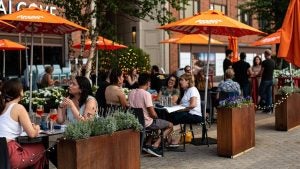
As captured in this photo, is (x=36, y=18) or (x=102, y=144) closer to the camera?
(x=102, y=144)

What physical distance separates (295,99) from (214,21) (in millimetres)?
3301

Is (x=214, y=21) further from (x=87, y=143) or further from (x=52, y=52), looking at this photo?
(x=52, y=52)

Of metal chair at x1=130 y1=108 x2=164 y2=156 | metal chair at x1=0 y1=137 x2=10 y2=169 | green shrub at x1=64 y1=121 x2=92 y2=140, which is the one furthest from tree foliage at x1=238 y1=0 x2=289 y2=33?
metal chair at x1=0 y1=137 x2=10 y2=169

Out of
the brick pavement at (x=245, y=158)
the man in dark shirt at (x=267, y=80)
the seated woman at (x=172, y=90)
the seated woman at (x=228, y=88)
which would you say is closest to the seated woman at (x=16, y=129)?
the brick pavement at (x=245, y=158)

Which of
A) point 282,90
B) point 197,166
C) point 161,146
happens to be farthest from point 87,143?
point 282,90

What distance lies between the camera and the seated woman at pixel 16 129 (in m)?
5.26

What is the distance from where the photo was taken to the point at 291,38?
773 cm

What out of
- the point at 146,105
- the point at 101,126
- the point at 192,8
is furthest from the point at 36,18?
the point at 192,8

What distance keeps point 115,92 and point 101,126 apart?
314 centimetres

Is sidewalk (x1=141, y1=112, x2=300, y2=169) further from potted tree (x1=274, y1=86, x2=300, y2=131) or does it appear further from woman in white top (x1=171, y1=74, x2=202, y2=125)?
potted tree (x1=274, y1=86, x2=300, y2=131)

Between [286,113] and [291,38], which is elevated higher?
[291,38]

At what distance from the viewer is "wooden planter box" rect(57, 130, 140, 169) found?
5004 mm

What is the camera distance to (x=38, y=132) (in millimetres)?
5457

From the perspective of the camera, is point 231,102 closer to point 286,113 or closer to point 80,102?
point 80,102
